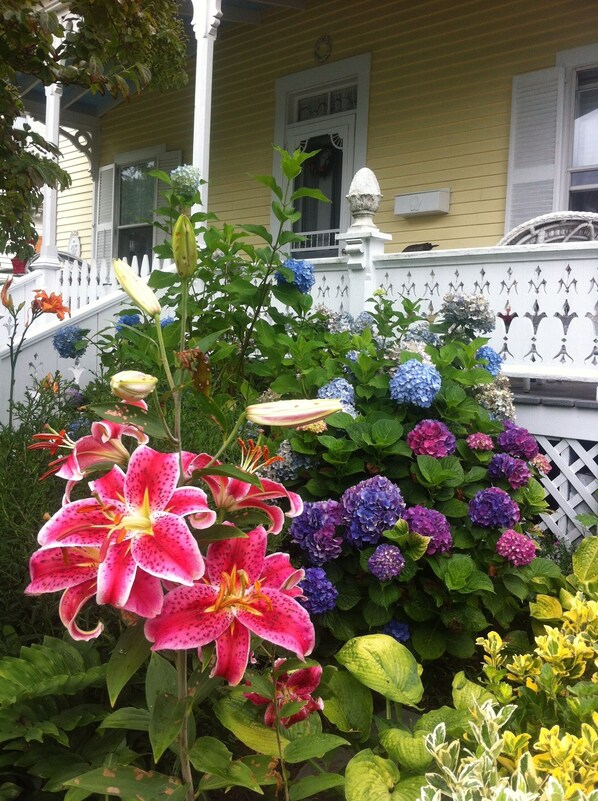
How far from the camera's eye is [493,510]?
9.04ft

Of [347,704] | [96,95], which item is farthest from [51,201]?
[347,704]

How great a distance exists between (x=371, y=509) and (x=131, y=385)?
1.70 metres

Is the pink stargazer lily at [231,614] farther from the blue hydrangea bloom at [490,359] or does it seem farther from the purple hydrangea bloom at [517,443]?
the blue hydrangea bloom at [490,359]

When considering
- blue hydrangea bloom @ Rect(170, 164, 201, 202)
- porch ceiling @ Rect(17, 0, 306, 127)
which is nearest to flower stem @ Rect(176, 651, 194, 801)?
blue hydrangea bloom @ Rect(170, 164, 201, 202)

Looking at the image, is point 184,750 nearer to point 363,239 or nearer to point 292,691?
point 292,691

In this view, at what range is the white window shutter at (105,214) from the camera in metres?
11.9

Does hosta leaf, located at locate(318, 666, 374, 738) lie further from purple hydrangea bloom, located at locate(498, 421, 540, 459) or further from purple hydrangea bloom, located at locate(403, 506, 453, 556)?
purple hydrangea bloom, located at locate(498, 421, 540, 459)

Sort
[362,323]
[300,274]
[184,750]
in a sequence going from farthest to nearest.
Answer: [362,323] < [300,274] < [184,750]

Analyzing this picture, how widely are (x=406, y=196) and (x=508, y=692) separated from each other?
678 centimetres

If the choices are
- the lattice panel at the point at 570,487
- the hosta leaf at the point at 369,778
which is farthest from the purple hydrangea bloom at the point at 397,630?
the lattice panel at the point at 570,487

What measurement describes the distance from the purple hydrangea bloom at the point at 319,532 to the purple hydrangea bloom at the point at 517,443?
2.95ft

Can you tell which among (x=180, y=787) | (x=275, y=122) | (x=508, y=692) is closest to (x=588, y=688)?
(x=508, y=692)

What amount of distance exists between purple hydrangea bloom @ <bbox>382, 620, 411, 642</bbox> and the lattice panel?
1.64 metres

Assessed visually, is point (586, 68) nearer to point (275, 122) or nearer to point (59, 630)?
point (275, 122)
